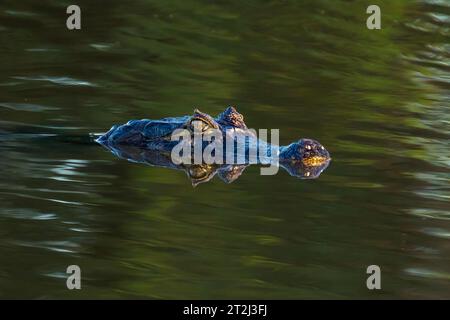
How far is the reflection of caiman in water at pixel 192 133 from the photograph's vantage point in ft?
32.3

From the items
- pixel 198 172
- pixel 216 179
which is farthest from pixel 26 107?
pixel 216 179

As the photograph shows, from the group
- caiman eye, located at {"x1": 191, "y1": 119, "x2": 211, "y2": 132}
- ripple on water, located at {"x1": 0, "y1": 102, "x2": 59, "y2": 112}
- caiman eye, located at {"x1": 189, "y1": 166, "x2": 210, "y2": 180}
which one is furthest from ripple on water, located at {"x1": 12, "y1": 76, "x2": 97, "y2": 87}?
caiman eye, located at {"x1": 189, "y1": 166, "x2": 210, "y2": 180}

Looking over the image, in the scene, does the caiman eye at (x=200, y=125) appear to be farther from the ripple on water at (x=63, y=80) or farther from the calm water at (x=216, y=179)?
the ripple on water at (x=63, y=80)

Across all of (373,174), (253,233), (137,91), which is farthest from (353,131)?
(253,233)

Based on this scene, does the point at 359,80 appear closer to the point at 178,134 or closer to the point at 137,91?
the point at 137,91

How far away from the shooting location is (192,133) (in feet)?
33.7

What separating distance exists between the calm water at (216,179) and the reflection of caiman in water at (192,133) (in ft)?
0.56

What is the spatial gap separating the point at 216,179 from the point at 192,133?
35.3 inches

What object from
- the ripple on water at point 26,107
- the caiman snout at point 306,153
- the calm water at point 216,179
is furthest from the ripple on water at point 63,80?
the caiman snout at point 306,153

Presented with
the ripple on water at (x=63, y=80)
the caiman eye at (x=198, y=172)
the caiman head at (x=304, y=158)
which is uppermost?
the ripple on water at (x=63, y=80)

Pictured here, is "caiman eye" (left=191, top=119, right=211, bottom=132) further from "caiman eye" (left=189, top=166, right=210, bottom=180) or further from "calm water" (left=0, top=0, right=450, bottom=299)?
"calm water" (left=0, top=0, right=450, bottom=299)

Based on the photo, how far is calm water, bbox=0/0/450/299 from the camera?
7305 millimetres

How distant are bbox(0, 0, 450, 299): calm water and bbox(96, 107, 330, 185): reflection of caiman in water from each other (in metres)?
0.17
